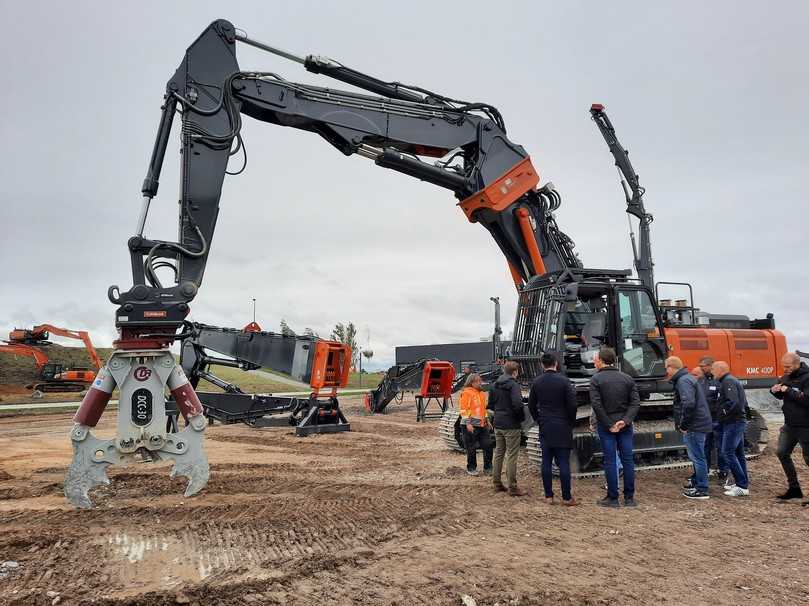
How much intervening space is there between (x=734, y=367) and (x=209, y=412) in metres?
10.7

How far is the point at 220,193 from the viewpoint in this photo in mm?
7500

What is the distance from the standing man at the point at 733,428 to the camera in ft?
24.3

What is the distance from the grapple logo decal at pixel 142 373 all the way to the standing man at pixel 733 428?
672 cm

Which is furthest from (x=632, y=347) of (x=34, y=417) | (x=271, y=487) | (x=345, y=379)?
(x=34, y=417)

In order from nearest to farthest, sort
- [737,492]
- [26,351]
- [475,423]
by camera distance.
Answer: [737,492] → [475,423] → [26,351]

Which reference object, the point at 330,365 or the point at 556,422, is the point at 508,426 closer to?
the point at 556,422

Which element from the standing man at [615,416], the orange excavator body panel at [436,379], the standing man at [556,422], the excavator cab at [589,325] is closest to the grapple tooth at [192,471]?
the standing man at [556,422]

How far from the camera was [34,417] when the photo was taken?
19172mm

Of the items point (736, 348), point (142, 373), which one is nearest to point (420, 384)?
point (736, 348)

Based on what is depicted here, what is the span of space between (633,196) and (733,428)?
32.8 feet

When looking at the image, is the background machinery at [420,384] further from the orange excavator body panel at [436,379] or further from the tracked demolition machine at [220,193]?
the tracked demolition machine at [220,193]

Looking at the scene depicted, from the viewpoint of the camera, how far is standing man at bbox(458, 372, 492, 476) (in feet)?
26.9

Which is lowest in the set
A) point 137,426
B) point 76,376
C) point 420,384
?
point 137,426

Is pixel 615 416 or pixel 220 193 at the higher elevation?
pixel 220 193
